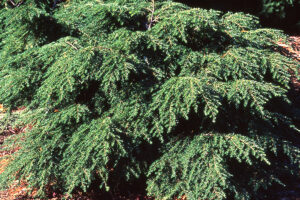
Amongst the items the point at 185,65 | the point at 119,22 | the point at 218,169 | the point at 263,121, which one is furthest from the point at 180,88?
the point at 119,22

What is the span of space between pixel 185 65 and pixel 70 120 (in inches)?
57.1

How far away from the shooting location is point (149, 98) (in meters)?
3.24

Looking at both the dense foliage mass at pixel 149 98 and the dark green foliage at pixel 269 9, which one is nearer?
the dense foliage mass at pixel 149 98

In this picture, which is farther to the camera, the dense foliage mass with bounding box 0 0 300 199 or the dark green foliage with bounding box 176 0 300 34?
the dark green foliage with bounding box 176 0 300 34

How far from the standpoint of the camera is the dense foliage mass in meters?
2.92

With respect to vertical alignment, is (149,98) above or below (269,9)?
above

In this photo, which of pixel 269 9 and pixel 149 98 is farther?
pixel 269 9

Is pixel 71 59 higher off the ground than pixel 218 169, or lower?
higher

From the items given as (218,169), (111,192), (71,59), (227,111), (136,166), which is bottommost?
(111,192)

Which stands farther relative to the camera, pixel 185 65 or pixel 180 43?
pixel 180 43

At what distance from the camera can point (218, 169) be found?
111 inches

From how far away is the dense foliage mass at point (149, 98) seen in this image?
2.92m

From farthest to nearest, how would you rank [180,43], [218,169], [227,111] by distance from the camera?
[180,43]
[227,111]
[218,169]

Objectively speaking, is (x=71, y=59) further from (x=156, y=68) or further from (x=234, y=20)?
(x=234, y=20)
